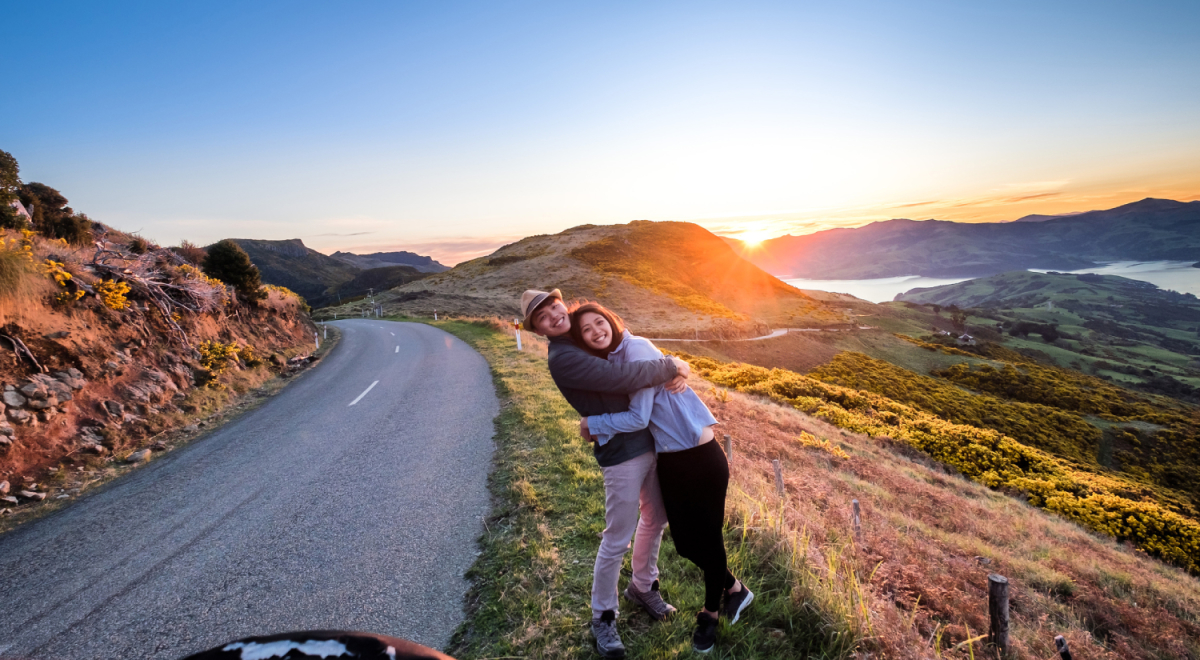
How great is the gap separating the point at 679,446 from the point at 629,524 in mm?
581

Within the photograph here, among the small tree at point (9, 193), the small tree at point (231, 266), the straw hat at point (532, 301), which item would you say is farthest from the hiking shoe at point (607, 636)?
the small tree at point (231, 266)

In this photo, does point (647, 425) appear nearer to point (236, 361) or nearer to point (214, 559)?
point (214, 559)

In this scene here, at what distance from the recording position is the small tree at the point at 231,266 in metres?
14.4

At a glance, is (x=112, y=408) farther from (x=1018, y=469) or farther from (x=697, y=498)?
(x=1018, y=469)

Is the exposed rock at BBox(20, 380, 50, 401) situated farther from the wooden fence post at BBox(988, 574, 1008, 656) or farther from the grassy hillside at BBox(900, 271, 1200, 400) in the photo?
the grassy hillside at BBox(900, 271, 1200, 400)

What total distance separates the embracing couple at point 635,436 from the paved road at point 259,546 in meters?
1.68

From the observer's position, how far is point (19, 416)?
6062 mm

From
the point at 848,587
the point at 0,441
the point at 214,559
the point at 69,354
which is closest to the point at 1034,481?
the point at 848,587

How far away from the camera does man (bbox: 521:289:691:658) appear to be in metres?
2.48

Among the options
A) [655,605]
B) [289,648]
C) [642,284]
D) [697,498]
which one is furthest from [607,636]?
[642,284]

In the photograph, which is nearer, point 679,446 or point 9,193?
point 679,446

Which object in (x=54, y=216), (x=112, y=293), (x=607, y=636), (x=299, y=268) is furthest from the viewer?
(x=299, y=268)

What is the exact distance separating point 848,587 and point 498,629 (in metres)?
2.43

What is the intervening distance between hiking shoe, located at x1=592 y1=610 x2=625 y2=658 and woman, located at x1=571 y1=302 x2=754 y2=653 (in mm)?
490
